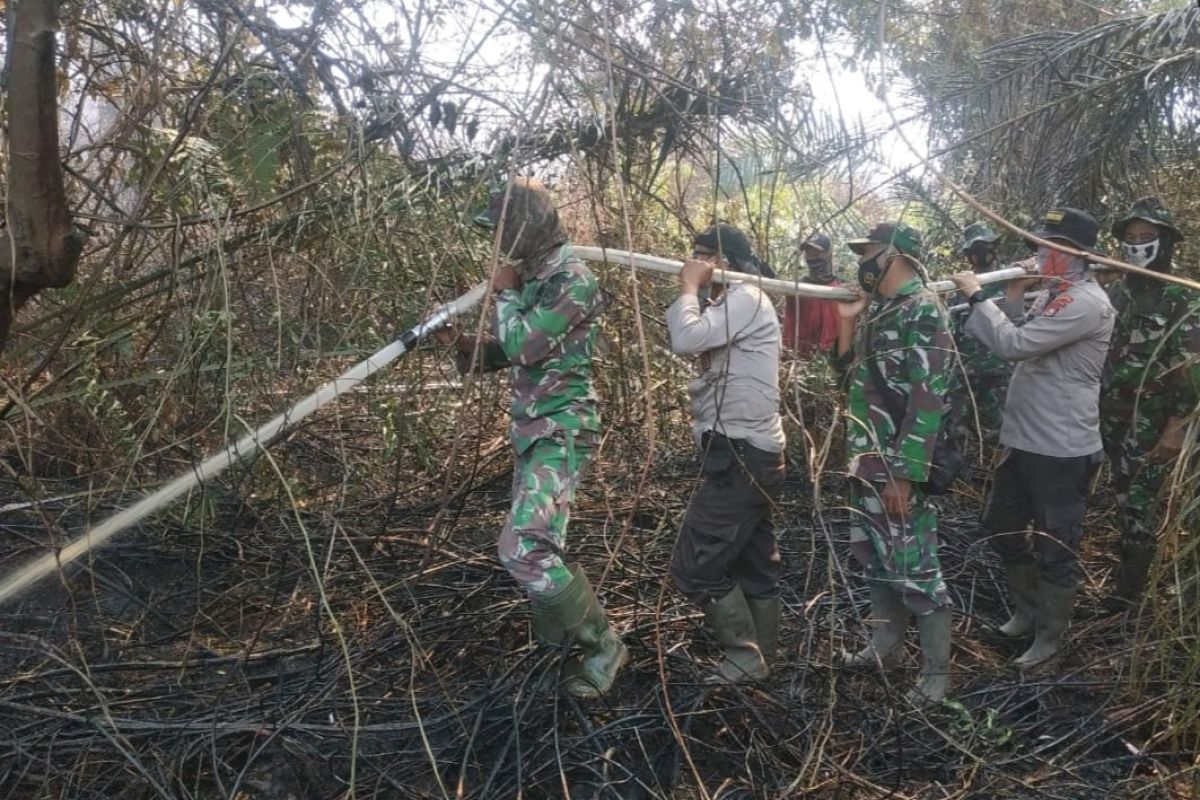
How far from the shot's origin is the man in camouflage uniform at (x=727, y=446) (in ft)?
10.3

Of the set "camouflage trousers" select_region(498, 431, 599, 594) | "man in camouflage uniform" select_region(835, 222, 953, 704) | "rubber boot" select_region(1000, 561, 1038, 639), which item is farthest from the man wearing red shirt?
"camouflage trousers" select_region(498, 431, 599, 594)

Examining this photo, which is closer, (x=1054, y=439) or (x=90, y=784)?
(x=90, y=784)

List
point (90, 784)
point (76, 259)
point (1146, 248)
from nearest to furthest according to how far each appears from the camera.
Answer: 1. point (76, 259)
2. point (90, 784)
3. point (1146, 248)

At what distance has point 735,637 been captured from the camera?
323cm

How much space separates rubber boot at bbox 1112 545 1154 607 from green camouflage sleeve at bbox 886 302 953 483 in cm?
137

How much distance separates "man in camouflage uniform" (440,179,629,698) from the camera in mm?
3000

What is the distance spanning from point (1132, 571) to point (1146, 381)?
0.81 metres

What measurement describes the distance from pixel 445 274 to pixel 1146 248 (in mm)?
3007

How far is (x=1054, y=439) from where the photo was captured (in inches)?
141

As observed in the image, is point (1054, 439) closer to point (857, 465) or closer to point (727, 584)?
point (857, 465)

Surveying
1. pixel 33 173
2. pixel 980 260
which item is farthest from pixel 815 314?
pixel 33 173

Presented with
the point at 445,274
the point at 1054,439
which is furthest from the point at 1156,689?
the point at 445,274

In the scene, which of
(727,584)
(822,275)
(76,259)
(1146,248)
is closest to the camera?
(76,259)

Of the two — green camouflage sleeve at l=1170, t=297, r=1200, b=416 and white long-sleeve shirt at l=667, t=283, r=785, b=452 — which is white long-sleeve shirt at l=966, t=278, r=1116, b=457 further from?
white long-sleeve shirt at l=667, t=283, r=785, b=452
